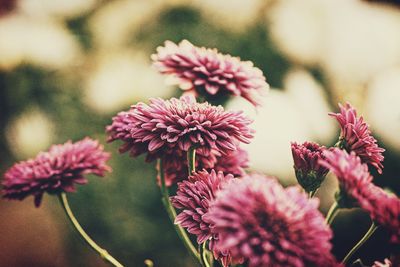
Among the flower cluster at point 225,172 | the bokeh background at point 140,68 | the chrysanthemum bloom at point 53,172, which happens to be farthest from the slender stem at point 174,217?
the bokeh background at point 140,68

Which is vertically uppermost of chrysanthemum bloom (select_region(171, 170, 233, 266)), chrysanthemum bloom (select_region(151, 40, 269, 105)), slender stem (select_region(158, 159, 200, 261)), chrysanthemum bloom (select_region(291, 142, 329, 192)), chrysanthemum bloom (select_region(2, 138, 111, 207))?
chrysanthemum bloom (select_region(151, 40, 269, 105))

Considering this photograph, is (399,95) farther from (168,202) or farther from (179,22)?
(168,202)

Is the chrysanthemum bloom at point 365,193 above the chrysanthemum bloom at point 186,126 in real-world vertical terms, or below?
above

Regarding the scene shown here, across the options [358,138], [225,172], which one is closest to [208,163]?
[225,172]

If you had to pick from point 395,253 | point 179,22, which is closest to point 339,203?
point 395,253

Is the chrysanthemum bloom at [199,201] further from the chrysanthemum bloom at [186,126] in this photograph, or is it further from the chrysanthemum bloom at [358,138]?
the chrysanthemum bloom at [358,138]

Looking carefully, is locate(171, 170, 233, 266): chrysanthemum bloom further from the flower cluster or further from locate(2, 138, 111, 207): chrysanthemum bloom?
locate(2, 138, 111, 207): chrysanthemum bloom

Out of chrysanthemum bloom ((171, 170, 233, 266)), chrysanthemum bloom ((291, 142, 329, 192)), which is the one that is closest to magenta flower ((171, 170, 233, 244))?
chrysanthemum bloom ((171, 170, 233, 266))
